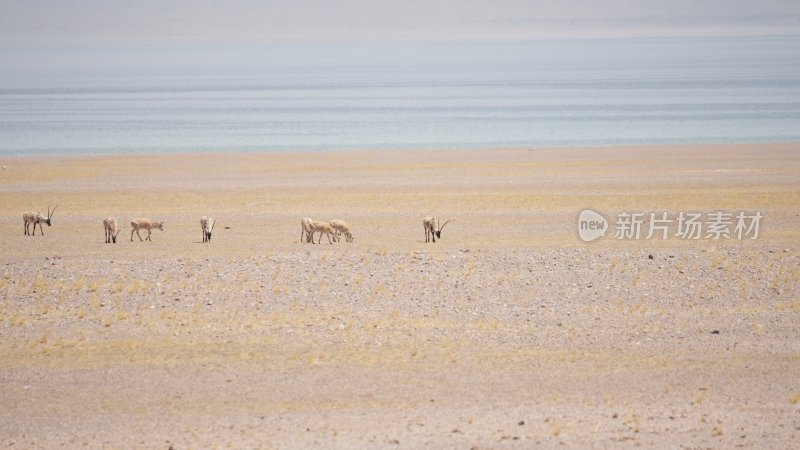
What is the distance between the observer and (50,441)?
1362 centimetres

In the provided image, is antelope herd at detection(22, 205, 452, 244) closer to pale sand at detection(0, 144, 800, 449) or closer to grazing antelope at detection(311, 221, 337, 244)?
grazing antelope at detection(311, 221, 337, 244)

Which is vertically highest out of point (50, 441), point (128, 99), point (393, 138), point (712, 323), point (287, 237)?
point (128, 99)

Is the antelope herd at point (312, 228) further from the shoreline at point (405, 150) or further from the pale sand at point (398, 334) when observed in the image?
the shoreline at point (405, 150)

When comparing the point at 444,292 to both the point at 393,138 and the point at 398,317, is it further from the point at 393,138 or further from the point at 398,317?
the point at 393,138

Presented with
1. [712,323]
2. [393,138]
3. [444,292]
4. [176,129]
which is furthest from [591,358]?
[176,129]

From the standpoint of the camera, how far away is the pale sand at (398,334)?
46.1 ft

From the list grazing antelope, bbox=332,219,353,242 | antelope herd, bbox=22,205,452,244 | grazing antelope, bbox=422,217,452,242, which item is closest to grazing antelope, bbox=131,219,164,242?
antelope herd, bbox=22,205,452,244

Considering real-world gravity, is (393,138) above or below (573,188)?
above

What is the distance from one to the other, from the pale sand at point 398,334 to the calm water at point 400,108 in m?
28.6

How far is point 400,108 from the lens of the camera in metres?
92.2

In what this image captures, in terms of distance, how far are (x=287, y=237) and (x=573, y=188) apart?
14.6m

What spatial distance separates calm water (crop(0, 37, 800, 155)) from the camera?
61.8 metres

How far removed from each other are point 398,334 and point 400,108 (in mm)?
74615

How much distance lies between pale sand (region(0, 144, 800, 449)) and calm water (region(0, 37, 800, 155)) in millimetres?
28639
